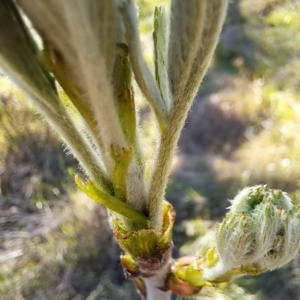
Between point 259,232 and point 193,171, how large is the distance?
1.73 metres

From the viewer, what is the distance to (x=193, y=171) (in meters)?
2.26

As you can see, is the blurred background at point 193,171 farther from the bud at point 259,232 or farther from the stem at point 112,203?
the stem at point 112,203

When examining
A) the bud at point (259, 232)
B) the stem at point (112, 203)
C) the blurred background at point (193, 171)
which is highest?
the blurred background at point (193, 171)

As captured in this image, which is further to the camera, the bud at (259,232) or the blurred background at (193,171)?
the blurred background at (193,171)

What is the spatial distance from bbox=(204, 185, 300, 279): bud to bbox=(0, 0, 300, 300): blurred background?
57cm

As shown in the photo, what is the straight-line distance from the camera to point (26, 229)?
5.93 ft

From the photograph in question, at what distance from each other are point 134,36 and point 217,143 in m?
2.18

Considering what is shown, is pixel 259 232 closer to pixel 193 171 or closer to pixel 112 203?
pixel 112 203

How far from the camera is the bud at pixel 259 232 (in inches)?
21.2

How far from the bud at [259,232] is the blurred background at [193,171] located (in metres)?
0.57

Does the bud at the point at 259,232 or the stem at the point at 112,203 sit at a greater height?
the bud at the point at 259,232

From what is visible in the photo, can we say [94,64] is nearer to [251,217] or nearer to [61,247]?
[251,217]

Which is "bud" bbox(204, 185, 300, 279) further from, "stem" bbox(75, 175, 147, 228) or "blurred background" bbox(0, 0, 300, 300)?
"blurred background" bbox(0, 0, 300, 300)

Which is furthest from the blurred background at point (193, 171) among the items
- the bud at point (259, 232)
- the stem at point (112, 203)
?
the stem at point (112, 203)
